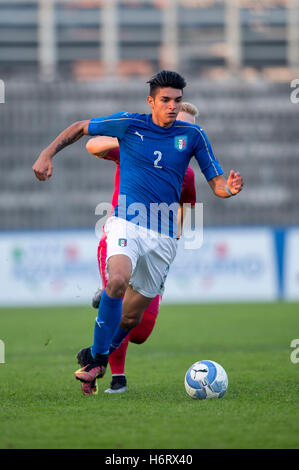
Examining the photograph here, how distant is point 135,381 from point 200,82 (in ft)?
102

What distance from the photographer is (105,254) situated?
6789 millimetres

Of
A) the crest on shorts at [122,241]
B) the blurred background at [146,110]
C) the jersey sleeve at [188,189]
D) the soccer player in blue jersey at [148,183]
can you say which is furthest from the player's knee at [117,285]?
the blurred background at [146,110]

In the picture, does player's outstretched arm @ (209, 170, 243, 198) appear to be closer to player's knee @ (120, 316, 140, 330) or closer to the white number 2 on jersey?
the white number 2 on jersey

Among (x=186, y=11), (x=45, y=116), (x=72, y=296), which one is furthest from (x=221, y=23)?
(x=72, y=296)

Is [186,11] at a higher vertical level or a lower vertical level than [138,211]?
higher

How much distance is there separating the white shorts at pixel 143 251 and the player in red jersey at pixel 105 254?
433 millimetres

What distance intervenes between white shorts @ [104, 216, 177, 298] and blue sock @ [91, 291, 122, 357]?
1.00ft

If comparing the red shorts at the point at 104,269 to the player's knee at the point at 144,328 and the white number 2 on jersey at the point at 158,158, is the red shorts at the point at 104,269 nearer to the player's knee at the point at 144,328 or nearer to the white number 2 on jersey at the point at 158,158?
the player's knee at the point at 144,328

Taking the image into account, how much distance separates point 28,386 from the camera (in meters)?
6.84

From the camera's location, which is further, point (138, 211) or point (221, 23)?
point (221, 23)

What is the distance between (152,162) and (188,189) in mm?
789

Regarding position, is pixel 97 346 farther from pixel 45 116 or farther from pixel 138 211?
pixel 45 116

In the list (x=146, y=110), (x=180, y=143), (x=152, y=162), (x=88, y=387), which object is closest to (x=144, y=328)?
(x=88, y=387)

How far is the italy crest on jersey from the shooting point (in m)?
6.30
